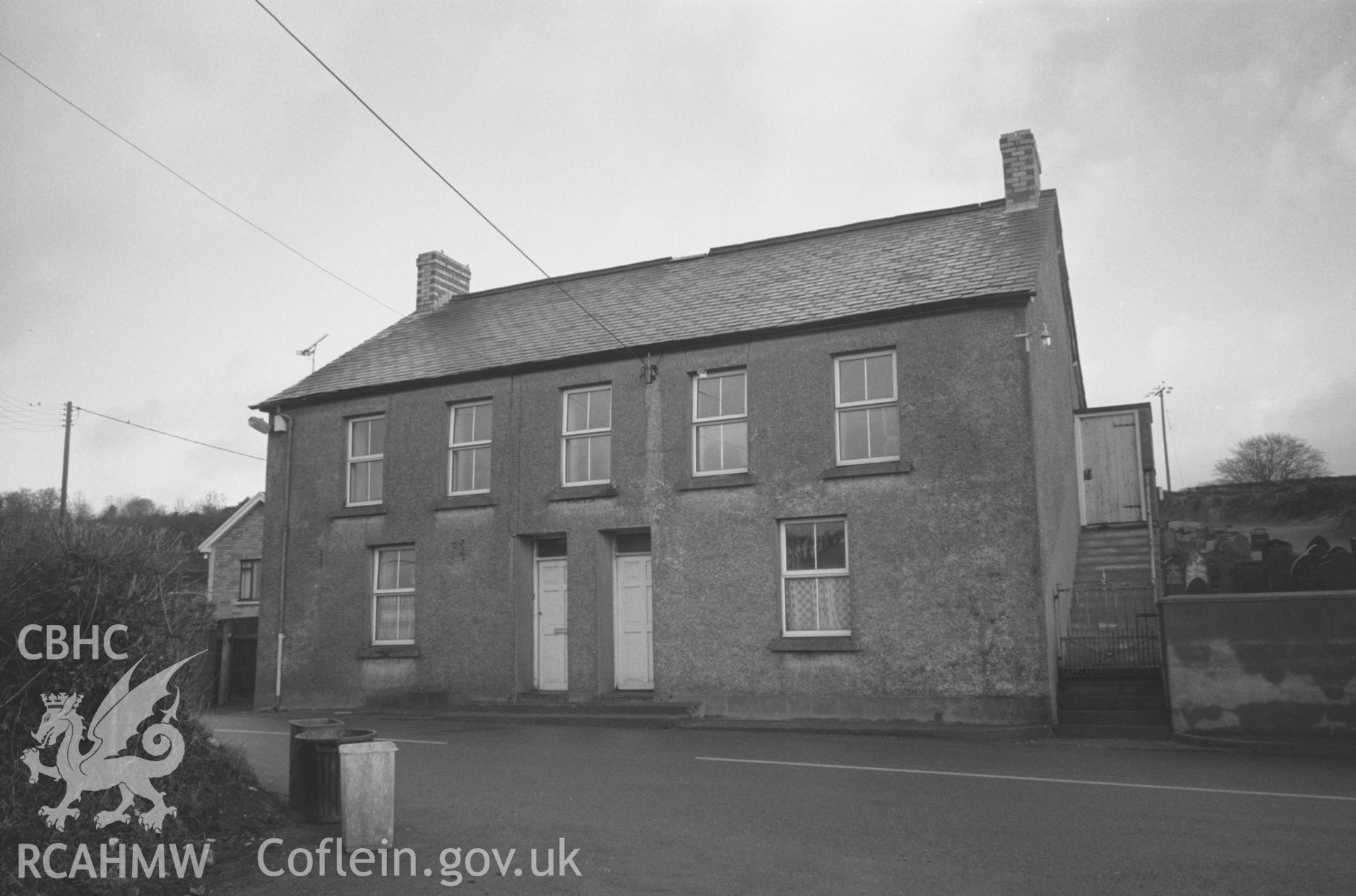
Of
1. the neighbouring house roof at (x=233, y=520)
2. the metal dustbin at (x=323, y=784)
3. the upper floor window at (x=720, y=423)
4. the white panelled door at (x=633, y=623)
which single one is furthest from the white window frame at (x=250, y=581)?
the metal dustbin at (x=323, y=784)

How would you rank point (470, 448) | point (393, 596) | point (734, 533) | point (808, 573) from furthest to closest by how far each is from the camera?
1. point (393, 596)
2. point (470, 448)
3. point (734, 533)
4. point (808, 573)

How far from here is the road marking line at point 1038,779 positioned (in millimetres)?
Answer: 9852

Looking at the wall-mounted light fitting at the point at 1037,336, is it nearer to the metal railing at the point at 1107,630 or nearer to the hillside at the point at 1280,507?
the metal railing at the point at 1107,630

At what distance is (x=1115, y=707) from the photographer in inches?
585

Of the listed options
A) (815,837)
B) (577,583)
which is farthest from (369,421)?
(815,837)

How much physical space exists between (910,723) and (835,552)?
110 inches

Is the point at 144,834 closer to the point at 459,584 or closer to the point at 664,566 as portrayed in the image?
the point at 664,566

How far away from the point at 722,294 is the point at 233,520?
29.7m

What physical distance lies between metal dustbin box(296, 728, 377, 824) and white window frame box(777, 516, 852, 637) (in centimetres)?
872

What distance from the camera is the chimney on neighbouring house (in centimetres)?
2499

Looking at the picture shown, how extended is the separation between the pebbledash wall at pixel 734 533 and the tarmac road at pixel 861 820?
2.34m

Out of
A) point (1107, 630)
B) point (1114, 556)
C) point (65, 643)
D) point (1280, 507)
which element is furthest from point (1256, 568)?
point (1280, 507)

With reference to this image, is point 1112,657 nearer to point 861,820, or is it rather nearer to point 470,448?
point 861,820

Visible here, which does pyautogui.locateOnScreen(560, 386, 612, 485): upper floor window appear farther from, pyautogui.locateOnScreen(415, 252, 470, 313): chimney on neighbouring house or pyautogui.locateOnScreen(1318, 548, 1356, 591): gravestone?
pyautogui.locateOnScreen(1318, 548, 1356, 591): gravestone
